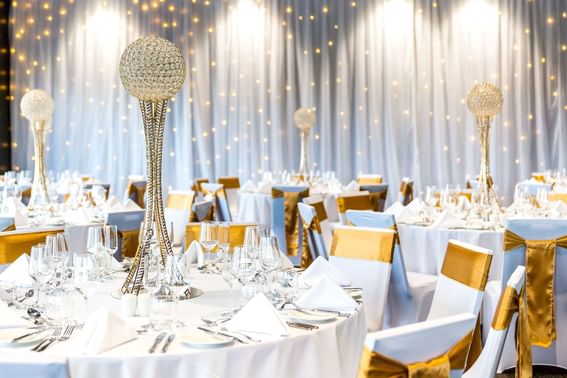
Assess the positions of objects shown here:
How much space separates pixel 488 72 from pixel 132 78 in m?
7.30

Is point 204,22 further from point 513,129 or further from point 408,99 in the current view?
point 513,129

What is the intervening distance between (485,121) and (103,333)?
3.76 m

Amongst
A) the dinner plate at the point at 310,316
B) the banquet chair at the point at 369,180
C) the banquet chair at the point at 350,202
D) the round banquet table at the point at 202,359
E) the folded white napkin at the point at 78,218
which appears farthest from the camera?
the banquet chair at the point at 369,180

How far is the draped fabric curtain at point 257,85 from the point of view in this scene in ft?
29.8

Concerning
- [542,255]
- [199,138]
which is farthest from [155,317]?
[199,138]

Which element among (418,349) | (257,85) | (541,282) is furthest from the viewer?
(257,85)

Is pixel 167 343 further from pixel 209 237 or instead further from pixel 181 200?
pixel 181 200

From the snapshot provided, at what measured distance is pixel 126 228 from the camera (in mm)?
3979

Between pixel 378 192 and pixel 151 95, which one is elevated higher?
pixel 151 95

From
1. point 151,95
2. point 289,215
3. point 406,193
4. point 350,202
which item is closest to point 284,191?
point 289,215

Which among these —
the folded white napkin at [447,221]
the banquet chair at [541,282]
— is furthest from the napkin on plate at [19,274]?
the folded white napkin at [447,221]

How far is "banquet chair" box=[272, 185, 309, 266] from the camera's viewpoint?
6.34 m

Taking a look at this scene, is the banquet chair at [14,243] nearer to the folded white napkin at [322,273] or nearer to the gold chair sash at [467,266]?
the folded white napkin at [322,273]

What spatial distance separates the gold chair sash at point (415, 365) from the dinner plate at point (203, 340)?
1.60 feet
